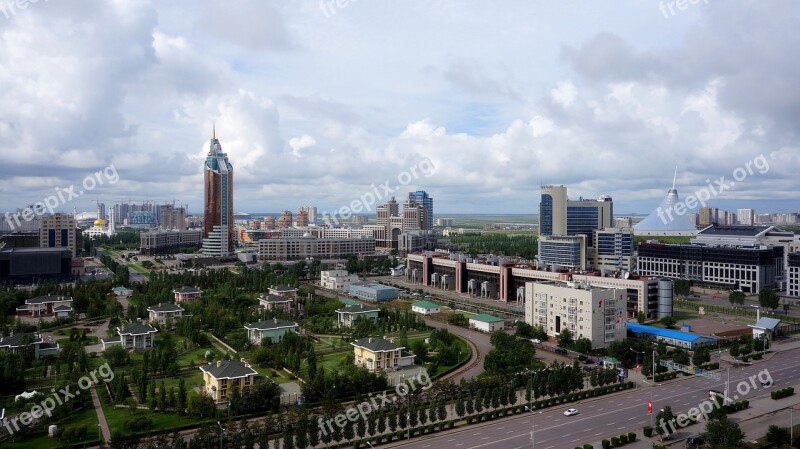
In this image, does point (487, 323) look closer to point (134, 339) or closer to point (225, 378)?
point (225, 378)

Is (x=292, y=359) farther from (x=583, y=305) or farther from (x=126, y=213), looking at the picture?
(x=126, y=213)

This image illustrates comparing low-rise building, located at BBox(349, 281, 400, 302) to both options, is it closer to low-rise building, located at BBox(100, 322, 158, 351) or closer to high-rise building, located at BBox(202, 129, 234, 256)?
low-rise building, located at BBox(100, 322, 158, 351)

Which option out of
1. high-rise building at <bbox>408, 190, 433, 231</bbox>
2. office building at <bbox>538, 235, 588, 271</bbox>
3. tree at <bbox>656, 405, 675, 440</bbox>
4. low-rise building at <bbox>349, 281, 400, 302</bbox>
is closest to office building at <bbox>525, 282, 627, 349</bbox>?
tree at <bbox>656, 405, 675, 440</bbox>

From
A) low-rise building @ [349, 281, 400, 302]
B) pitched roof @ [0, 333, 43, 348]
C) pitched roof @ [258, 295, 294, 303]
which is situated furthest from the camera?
low-rise building @ [349, 281, 400, 302]

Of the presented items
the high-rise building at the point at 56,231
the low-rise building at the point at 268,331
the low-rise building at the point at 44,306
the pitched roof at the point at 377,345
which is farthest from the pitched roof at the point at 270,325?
the high-rise building at the point at 56,231

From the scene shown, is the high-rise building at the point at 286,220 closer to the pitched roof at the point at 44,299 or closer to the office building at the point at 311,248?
the office building at the point at 311,248

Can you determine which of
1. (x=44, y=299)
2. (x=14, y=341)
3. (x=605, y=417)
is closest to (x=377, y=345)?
(x=605, y=417)
